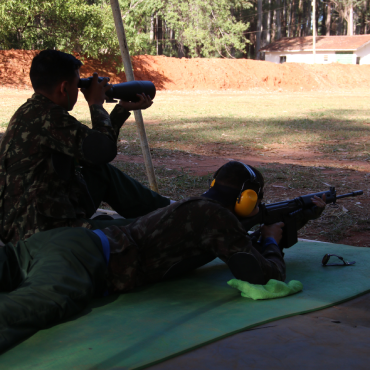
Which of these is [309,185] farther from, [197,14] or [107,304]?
[197,14]

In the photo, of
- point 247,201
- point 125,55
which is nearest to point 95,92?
A: point 247,201

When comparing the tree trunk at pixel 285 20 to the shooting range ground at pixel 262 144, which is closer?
the shooting range ground at pixel 262 144

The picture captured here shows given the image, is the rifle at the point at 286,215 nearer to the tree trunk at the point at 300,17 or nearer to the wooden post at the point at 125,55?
the wooden post at the point at 125,55

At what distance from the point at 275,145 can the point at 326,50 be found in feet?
127

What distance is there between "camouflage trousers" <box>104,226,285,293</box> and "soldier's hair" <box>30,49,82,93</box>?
0.97 metres

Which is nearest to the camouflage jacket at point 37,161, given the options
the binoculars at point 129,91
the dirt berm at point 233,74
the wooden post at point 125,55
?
the binoculars at point 129,91

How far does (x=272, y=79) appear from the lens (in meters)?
34.3

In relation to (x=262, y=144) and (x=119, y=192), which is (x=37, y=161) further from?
(x=262, y=144)

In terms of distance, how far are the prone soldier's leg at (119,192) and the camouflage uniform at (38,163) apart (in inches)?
19.2

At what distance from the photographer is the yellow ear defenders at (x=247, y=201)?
8.43 ft

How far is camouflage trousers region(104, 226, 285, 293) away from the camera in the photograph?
2.42 m

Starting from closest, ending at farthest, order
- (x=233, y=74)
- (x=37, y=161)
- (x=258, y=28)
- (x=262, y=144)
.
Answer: (x=37, y=161)
(x=262, y=144)
(x=233, y=74)
(x=258, y=28)

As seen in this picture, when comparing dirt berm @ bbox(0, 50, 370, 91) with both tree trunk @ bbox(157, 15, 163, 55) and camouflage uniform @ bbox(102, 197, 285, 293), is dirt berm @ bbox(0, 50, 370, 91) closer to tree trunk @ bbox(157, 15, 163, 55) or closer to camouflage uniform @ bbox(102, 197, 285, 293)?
tree trunk @ bbox(157, 15, 163, 55)

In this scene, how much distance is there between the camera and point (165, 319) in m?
2.19
